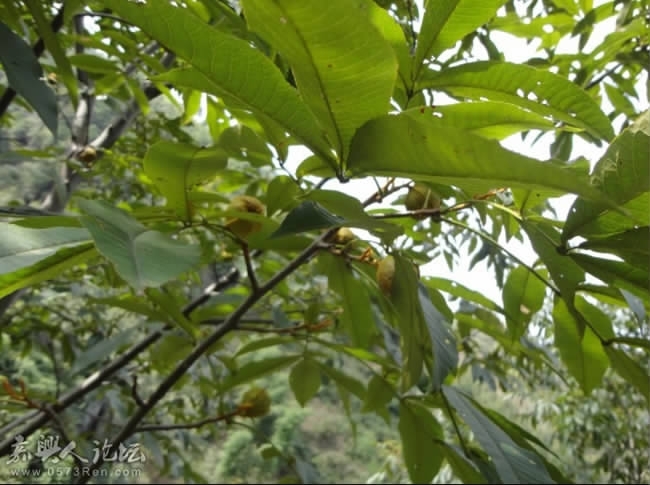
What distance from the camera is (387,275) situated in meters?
0.45

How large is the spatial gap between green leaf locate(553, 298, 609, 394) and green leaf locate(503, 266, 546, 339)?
33 millimetres

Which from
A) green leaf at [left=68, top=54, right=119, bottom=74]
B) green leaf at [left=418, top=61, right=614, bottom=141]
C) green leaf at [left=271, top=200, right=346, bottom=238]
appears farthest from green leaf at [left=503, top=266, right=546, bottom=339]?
green leaf at [left=68, top=54, right=119, bottom=74]

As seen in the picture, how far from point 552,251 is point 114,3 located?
0.30 m

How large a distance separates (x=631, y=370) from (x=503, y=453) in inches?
5.4

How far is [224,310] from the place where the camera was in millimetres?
842

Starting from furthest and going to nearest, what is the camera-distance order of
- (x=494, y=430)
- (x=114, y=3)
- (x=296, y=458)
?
1. (x=296, y=458)
2. (x=494, y=430)
3. (x=114, y=3)

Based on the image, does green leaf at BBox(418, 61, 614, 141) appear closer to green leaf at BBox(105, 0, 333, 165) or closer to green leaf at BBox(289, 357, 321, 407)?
green leaf at BBox(105, 0, 333, 165)

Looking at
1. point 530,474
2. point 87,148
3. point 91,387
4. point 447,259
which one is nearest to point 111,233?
point 530,474

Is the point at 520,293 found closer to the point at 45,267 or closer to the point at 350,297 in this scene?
the point at 350,297

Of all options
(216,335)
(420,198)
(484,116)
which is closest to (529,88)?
(484,116)

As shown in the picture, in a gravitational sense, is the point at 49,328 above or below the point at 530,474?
below

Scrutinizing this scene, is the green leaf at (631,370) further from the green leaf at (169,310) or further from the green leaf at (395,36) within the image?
the green leaf at (169,310)

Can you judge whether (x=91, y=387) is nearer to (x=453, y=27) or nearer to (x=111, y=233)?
(x=111, y=233)

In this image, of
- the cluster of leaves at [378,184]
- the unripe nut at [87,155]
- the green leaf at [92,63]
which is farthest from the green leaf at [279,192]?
the unripe nut at [87,155]
